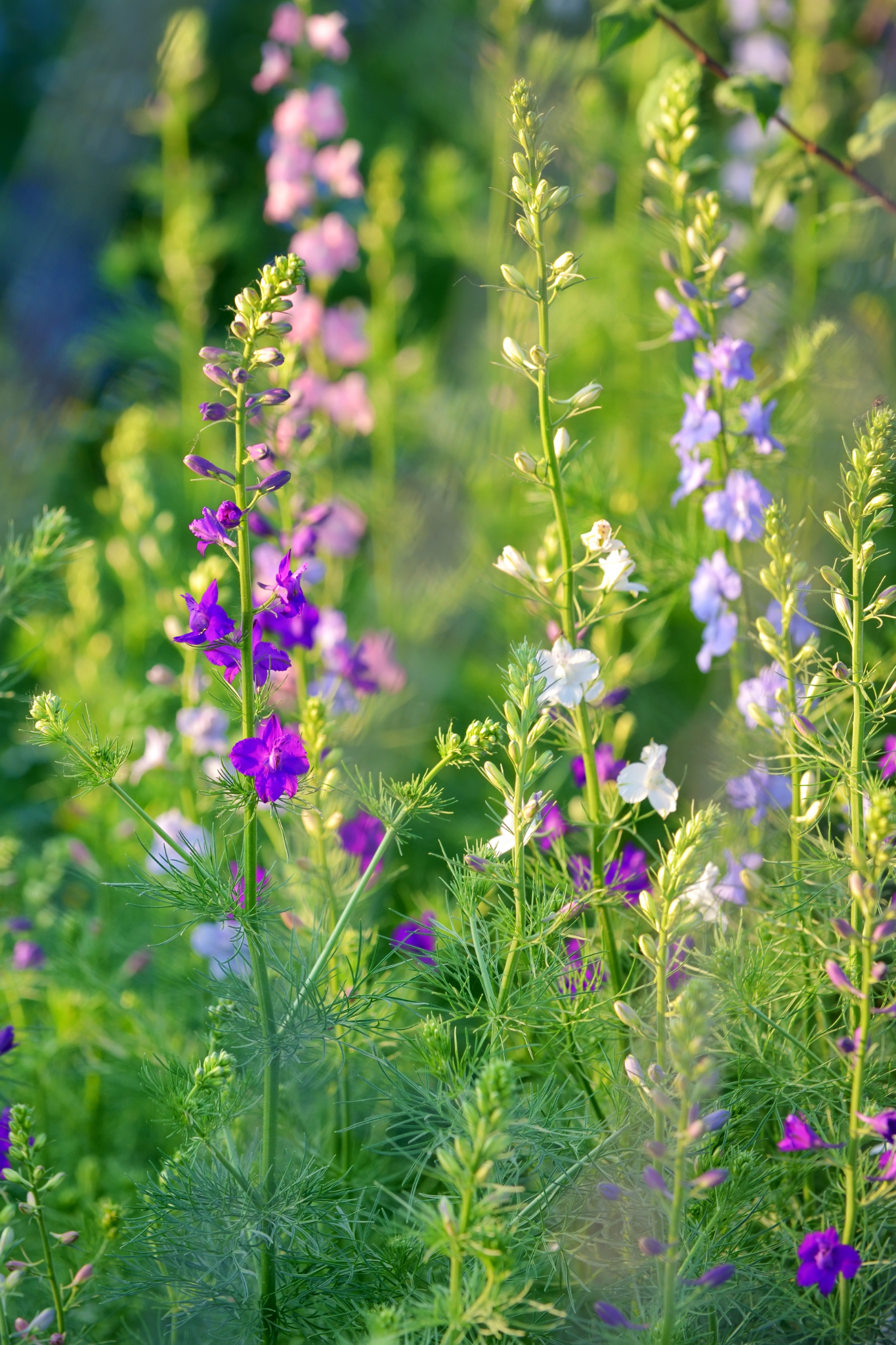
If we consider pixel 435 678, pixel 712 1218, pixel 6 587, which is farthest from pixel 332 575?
pixel 712 1218

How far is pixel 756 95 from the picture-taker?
146cm

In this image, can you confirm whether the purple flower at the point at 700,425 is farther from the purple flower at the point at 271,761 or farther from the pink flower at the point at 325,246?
the pink flower at the point at 325,246

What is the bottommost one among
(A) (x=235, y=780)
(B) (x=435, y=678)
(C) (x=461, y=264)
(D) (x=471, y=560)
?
(B) (x=435, y=678)

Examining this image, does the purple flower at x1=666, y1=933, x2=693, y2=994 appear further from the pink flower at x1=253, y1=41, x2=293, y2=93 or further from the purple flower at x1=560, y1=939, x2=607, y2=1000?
the pink flower at x1=253, y1=41, x2=293, y2=93

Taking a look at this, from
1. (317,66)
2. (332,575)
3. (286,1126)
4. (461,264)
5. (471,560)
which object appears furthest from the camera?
(461,264)

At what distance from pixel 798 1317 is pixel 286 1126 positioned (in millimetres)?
609

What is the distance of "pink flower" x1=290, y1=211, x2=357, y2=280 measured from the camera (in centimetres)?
248

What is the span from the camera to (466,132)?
345 cm

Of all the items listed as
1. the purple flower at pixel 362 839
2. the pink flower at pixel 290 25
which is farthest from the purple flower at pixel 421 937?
the pink flower at pixel 290 25

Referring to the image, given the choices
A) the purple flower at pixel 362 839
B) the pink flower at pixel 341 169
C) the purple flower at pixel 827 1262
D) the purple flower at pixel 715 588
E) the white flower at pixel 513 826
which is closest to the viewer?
the purple flower at pixel 827 1262

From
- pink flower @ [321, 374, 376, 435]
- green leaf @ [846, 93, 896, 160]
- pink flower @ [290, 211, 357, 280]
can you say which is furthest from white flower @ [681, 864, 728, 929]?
pink flower @ [290, 211, 357, 280]

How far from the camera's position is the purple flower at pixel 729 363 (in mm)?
1395

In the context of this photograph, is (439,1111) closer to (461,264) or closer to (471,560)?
(471,560)

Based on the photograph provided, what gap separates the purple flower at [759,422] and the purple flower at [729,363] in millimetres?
36
